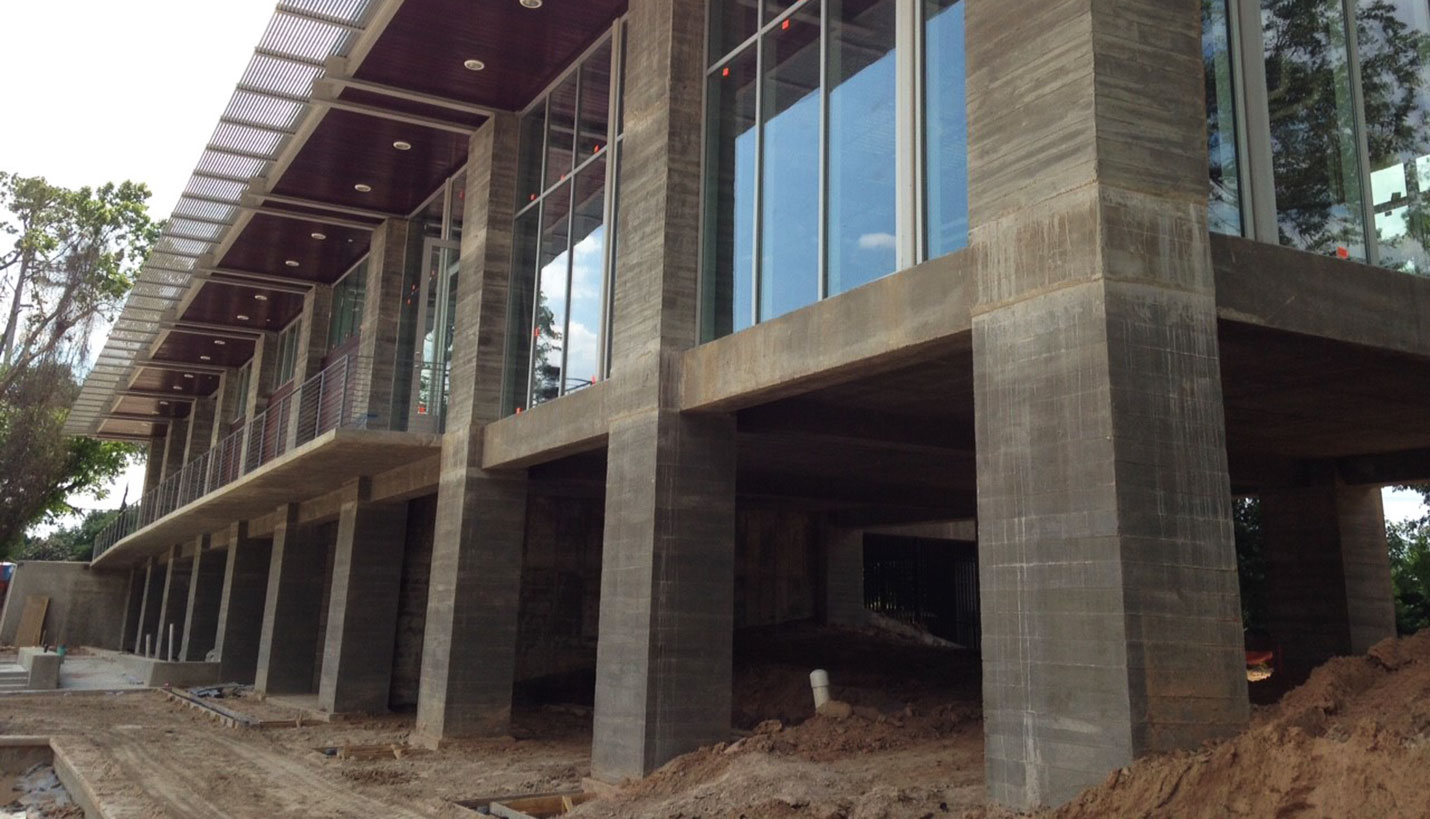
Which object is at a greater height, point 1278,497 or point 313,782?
point 1278,497

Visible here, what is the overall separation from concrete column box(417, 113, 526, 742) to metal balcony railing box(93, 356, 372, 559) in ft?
7.91

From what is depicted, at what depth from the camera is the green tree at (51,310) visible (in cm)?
3769

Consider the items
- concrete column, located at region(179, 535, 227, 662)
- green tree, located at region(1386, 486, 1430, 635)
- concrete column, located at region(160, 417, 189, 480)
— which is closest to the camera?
green tree, located at region(1386, 486, 1430, 635)

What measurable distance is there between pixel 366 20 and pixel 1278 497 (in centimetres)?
1631

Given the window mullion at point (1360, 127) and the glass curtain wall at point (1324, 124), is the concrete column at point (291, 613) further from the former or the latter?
the window mullion at point (1360, 127)

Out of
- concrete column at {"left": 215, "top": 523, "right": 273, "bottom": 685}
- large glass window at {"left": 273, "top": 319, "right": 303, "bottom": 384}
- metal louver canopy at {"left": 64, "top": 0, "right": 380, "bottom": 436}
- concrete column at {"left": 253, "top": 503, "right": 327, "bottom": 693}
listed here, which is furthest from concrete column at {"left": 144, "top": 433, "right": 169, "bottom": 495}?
concrete column at {"left": 253, "top": 503, "right": 327, "bottom": 693}

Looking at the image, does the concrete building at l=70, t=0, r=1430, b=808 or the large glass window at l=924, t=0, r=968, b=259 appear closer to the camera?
the concrete building at l=70, t=0, r=1430, b=808

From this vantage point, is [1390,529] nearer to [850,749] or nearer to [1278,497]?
[1278,497]

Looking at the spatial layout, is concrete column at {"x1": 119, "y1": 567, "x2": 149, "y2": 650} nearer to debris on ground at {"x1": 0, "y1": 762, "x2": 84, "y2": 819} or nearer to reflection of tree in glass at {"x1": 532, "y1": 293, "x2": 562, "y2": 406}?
debris on ground at {"x1": 0, "y1": 762, "x2": 84, "y2": 819}

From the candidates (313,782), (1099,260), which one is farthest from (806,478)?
(1099,260)

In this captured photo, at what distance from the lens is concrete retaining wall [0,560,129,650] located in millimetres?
49594

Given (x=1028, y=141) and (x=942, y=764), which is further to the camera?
(x=942, y=764)

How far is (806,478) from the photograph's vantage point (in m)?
20.2

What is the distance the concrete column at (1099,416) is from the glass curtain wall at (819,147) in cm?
151
